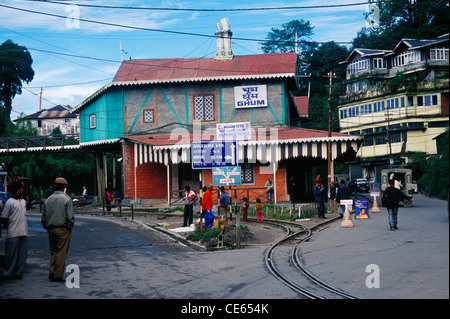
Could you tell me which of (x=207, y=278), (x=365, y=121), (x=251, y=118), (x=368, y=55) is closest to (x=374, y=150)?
(x=365, y=121)

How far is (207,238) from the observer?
16.0 m

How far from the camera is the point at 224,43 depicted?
35.8 m

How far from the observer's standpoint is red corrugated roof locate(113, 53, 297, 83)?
32.8 metres

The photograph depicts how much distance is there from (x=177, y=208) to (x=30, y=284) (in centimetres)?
2066

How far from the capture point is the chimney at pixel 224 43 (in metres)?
35.2

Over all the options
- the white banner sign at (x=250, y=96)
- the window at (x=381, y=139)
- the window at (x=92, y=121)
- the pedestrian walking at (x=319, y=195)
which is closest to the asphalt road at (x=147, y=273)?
the pedestrian walking at (x=319, y=195)

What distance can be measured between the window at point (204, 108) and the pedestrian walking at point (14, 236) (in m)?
24.0

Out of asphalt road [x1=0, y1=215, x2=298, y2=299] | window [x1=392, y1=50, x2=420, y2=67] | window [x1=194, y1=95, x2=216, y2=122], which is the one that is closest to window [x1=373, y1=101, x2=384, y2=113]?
window [x1=392, y1=50, x2=420, y2=67]

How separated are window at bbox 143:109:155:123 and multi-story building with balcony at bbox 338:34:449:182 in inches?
1096

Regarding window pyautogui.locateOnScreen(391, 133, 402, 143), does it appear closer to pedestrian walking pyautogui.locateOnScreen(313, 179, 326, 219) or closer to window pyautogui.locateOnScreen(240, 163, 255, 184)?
window pyautogui.locateOnScreen(240, 163, 255, 184)

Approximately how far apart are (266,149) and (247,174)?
100.0 inches

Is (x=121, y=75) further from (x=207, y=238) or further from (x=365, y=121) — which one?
(x=365, y=121)

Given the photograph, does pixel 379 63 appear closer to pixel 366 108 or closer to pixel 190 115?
pixel 366 108

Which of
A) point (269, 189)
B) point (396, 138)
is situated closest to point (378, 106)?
point (396, 138)
